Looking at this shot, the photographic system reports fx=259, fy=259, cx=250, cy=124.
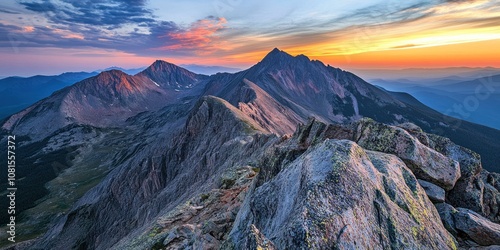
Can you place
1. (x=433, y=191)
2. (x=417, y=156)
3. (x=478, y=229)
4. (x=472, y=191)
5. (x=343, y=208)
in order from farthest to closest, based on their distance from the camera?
1. (x=472, y=191)
2. (x=417, y=156)
3. (x=433, y=191)
4. (x=478, y=229)
5. (x=343, y=208)

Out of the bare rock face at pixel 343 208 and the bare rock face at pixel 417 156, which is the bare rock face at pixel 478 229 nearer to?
the bare rock face at pixel 343 208

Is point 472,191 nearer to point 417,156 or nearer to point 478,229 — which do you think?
point 417,156

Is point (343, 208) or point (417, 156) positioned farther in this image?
point (417, 156)

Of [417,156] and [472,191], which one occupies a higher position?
[417,156]

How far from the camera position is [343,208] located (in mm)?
14070

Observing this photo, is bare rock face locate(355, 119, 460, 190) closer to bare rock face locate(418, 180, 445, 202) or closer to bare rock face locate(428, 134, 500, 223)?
bare rock face locate(418, 180, 445, 202)

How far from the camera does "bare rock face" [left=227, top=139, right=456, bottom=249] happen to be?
42.9ft

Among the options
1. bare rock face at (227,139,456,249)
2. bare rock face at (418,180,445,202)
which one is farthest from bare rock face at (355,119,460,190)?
bare rock face at (227,139,456,249)

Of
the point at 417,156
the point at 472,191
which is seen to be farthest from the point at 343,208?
the point at 472,191

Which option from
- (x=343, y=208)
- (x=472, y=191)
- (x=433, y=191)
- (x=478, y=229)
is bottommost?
(x=472, y=191)

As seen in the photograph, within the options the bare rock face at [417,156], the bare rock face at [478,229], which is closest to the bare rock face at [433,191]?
the bare rock face at [417,156]

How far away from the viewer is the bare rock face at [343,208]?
13070 mm

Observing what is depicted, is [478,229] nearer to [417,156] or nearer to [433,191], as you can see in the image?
[433,191]

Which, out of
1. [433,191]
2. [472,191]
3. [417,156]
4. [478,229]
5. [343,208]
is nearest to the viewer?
[343,208]
